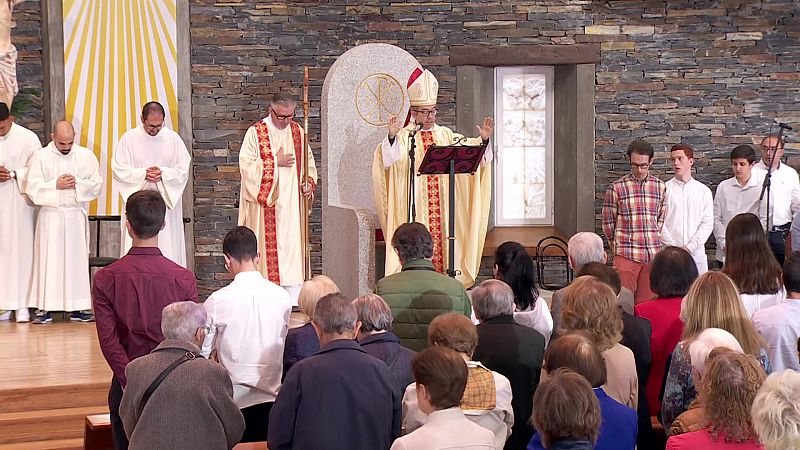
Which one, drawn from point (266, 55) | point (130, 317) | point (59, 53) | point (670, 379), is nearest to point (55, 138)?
point (59, 53)

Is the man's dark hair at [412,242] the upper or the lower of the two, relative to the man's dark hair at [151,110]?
lower

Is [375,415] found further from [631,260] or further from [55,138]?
[55,138]

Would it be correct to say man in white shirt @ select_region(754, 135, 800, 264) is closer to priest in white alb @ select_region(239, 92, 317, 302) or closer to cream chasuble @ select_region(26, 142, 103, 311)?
priest in white alb @ select_region(239, 92, 317, 302)

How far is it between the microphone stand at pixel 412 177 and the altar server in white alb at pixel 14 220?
10.2 feet

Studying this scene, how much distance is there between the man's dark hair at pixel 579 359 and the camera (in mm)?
3680

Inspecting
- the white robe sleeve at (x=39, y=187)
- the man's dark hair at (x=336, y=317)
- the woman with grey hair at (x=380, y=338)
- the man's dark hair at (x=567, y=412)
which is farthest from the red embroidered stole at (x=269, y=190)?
the man's dark hair at (x=567, y=412)

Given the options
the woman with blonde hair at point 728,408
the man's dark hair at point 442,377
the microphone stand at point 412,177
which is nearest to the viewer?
the woman with blonde hair at point 728,408

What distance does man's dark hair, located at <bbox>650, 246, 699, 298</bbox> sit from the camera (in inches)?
198

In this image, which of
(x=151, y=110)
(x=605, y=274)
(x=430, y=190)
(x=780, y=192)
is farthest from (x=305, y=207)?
(x=780, y=192)

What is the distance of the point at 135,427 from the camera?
3.99 metres

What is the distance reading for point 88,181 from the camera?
905cm

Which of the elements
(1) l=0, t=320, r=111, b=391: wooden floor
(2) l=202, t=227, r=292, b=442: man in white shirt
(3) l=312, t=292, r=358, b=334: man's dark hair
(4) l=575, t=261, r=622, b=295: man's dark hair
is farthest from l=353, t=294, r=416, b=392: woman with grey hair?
(1) l=0, t=320, r=111, b=391: wooden floor

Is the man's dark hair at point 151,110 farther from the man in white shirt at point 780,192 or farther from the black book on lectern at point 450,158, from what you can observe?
the man in white shirt at point 780,192

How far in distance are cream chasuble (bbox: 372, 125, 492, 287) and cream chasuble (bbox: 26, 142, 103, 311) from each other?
251 cm
